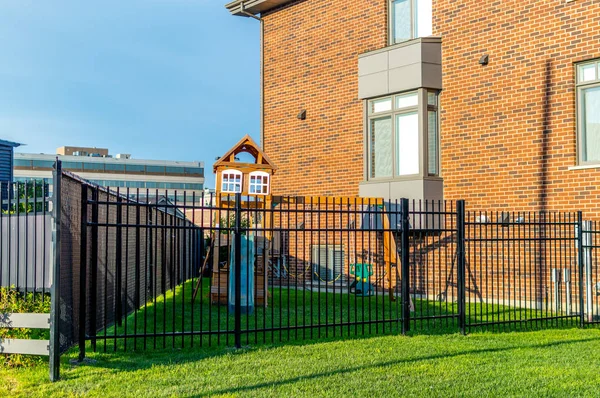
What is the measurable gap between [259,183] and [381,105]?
11.2 ft

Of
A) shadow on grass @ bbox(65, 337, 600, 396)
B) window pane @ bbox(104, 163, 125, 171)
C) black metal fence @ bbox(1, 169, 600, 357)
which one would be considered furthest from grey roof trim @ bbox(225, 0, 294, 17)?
window pane @ bbox(104, 163, 125, 171)

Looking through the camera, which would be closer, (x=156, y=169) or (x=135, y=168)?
(x=135, y=168)

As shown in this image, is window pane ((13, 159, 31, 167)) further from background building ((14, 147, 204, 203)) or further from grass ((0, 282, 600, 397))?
grass ((0, 282, 600, 397))

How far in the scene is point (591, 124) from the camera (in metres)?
12.3

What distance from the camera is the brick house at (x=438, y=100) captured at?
1248 centimetres

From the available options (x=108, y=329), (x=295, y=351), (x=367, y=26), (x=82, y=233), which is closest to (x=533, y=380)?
(x=295, y=351)

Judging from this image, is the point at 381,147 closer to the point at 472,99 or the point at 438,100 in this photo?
the point at 438,100

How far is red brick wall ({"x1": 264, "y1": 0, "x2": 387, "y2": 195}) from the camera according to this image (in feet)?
53.7

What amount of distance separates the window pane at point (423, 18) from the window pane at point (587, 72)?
3.70 meters

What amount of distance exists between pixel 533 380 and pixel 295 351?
2.86m

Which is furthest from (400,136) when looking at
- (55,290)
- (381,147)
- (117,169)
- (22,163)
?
(117,169)

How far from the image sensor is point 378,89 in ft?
50.3

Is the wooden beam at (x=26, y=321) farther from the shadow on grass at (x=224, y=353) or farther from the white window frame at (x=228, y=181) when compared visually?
the white window frame at (x=228, y=181)

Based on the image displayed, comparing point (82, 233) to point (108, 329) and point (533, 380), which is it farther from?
point (533, 380)
